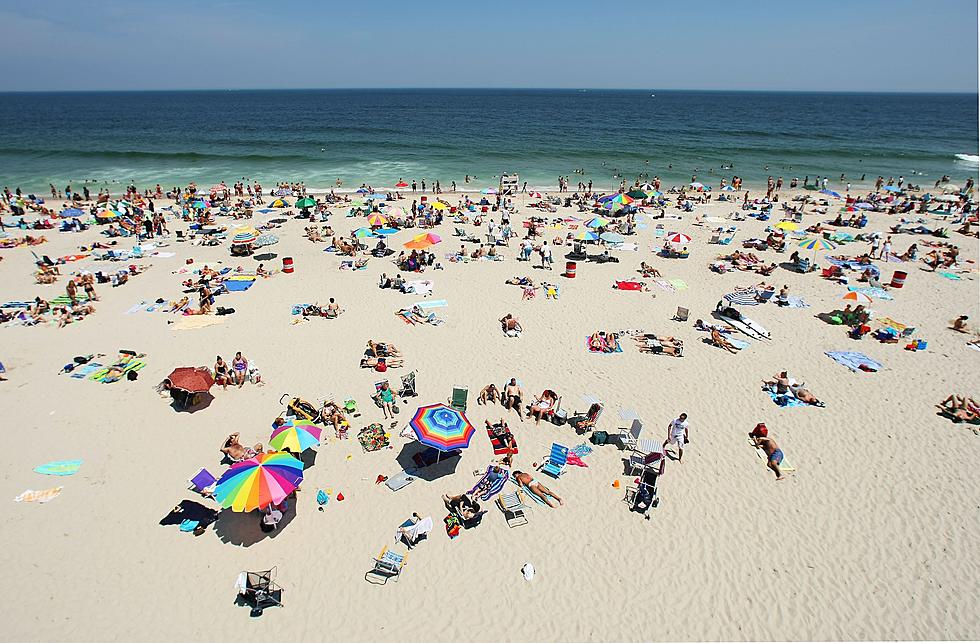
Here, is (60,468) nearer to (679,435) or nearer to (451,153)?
(679,435)

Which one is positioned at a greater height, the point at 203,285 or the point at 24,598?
the point at 203,285

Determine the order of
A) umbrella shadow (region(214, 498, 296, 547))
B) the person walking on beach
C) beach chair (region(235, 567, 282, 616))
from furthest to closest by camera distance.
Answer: the person walking on beach
umbrella shadow (region(214, 498, 296, 547))
beach chair (region(235, 567, 282, 616))

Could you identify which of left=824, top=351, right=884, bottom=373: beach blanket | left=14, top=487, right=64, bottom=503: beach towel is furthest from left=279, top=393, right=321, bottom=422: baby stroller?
left=824, top=351, right=884, bottom=373: beach blanket

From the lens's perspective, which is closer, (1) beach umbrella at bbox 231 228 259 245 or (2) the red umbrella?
(2) the red umbrella

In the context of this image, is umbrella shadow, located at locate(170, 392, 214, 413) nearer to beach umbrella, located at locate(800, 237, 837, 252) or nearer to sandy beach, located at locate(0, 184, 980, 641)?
sandy beach, located at locate(0, 184, 980, 641)

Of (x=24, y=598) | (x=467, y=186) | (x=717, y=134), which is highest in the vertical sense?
(x=717, y=134)

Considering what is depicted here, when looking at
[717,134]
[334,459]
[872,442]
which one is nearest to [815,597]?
[872,442]

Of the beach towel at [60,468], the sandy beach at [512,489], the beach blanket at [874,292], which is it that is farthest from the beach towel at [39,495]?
the beach blanket at [874,292]

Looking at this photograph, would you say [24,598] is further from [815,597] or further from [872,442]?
[872,442]
